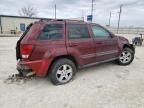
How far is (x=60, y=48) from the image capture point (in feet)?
11.7

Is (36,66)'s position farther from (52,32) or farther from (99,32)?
(99,32)

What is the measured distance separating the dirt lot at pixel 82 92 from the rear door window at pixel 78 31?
133 cm

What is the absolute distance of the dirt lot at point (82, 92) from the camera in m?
2.91

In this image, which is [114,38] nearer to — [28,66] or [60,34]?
[60,34]

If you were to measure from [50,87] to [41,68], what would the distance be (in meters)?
0.63

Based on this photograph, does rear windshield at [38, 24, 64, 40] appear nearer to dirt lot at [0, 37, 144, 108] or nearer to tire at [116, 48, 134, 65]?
dirt lot at [0, 37, 144, 108]

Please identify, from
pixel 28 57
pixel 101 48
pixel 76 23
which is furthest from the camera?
pixel 101 48

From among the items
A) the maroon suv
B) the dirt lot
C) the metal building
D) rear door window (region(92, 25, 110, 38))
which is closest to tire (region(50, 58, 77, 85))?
the maroon suv

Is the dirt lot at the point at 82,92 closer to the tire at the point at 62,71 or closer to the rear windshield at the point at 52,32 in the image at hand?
the tire at the point at 62,71

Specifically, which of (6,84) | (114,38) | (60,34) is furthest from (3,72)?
(114,38)

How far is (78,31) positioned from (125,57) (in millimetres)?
2578

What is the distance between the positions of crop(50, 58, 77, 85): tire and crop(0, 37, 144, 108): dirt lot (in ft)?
0.61

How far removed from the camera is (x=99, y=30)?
4586 millimetres

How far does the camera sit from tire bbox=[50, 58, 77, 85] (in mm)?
3627
